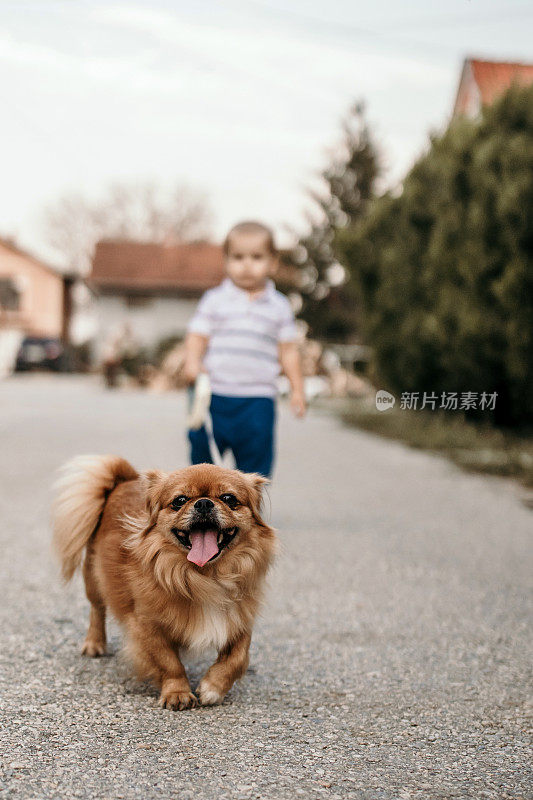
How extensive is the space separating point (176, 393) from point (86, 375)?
14.5 m

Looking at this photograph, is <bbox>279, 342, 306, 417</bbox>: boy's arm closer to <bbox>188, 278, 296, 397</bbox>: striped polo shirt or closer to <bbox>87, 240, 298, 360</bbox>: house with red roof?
<bbox>188, 278, 296, 397</bbox>: striped polo shirt

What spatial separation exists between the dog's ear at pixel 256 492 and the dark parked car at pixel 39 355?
38.2m

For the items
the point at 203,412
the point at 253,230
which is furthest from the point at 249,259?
the point at 203,412

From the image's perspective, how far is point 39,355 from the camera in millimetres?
41062

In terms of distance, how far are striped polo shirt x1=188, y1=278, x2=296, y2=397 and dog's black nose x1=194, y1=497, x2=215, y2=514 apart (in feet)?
8.03

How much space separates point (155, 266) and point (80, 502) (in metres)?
44.1

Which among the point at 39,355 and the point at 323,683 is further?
the point at 39,355

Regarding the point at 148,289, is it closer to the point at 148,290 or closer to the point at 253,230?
the point at 148,290

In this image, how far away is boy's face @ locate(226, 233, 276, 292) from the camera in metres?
5.33

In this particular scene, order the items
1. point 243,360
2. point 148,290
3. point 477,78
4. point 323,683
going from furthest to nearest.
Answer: point 148,290
point 477,78
point 243,360
point 323,683

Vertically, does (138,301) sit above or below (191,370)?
above

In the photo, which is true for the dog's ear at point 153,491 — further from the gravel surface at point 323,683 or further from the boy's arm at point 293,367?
the boy's arm at point 293,367

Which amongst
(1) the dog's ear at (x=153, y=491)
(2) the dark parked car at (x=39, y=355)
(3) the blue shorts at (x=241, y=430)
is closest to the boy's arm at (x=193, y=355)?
(3) the blue shorts at (x=241, y=430)

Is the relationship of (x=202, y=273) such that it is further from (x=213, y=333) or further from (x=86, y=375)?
(x=213, y=333)
